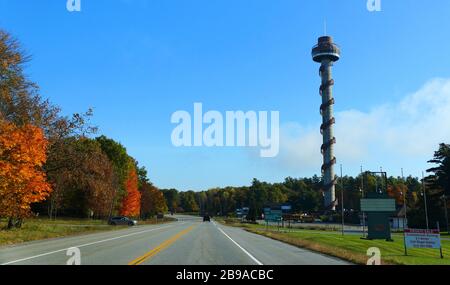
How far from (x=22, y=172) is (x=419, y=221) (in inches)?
2727

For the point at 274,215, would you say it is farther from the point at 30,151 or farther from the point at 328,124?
the point at 328,124

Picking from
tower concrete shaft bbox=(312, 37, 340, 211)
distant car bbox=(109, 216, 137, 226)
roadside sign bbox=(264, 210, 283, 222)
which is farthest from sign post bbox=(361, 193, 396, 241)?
tower concrete shaft bbox=(312, 37, 340, 211)

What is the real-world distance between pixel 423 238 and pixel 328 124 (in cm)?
11770

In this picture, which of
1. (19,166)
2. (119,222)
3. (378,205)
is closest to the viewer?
(19,166)

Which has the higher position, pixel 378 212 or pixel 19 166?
pixel 19 166

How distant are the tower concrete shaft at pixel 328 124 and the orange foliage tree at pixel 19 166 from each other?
113 m

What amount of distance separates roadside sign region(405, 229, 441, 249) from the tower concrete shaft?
113 metres

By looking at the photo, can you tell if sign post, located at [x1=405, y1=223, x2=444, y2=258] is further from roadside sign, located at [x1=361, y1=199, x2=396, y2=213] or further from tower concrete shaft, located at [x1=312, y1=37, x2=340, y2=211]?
tower concrete shaft, located at [x1=312, y1=37, x2=340, y2=211]

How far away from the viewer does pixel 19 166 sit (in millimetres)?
32656

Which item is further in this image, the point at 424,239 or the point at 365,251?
the point at 365,251

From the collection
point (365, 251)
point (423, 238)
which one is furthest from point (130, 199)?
point (423, 238)

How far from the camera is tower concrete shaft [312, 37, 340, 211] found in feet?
461

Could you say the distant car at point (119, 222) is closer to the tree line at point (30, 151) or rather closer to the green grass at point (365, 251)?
the tree line at point (30, 151)
